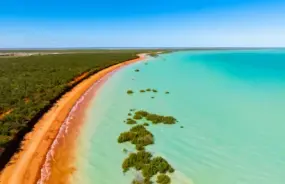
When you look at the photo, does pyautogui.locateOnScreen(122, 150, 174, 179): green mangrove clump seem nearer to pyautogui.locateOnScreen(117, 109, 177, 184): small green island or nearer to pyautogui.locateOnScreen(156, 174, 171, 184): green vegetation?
pyautogui.locateOnScreen(117, 109, 177, 184): small green island

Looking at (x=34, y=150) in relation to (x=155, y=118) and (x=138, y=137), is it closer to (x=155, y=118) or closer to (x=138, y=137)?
(x=138, y=137)

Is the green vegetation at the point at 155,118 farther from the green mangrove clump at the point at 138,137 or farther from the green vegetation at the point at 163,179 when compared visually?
the green vegetation at the point at 163,179

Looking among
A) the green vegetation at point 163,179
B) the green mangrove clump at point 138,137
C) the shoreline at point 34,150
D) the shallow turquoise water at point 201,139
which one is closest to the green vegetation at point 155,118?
the shallow turquoise water at point 201,139

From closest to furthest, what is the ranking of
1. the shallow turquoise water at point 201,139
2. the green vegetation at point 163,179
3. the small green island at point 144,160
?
the green vegetation at point 163,179, the small green island at point 144,160, the shallow turquoise water at point 201,139

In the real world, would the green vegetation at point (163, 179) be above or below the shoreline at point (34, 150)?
above

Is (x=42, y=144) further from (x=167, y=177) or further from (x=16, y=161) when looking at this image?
(x=167, y=177)

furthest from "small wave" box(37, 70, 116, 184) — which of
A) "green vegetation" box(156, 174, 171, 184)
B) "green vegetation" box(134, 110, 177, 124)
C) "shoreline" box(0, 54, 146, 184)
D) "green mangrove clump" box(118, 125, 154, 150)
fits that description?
"green vegetation" box(134, 110, 177, 124)

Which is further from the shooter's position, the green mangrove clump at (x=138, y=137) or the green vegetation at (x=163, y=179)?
the green mangrove clump at (x=138, y=137)

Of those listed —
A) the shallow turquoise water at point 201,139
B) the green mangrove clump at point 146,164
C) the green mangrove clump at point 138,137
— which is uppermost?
the green mangrove clump at point 146,164

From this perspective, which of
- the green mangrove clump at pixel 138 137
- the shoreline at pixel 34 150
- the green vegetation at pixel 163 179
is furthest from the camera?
the green mangrove clump at pixel 138 137

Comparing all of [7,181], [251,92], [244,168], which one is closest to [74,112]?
[7,181]
